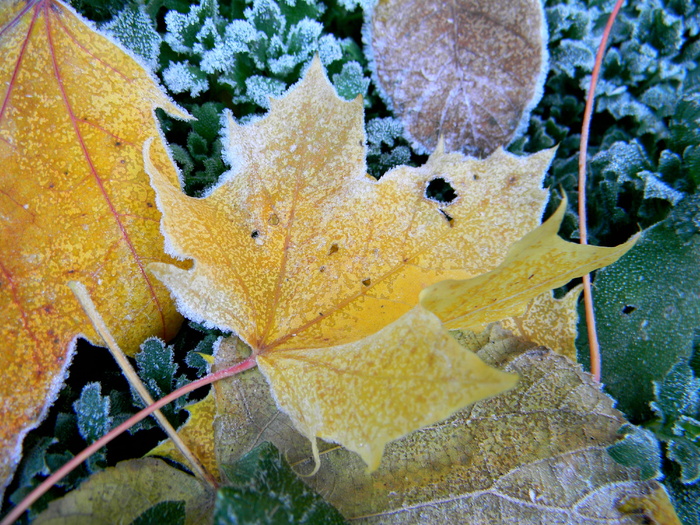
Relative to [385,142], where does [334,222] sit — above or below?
below

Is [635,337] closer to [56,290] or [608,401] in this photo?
[608,401]

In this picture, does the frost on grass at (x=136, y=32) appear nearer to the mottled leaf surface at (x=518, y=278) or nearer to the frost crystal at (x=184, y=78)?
the frost crystal at (x=184, y=78)

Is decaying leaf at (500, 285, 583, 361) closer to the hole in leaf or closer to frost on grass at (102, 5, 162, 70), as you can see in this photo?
the hole in leaf

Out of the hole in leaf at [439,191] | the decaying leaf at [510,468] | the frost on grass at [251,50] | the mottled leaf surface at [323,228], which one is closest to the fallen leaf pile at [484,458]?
the decaying leaf at [510,468]

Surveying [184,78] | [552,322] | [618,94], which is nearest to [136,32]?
[184,78]

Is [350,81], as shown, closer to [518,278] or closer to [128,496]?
[518,278]

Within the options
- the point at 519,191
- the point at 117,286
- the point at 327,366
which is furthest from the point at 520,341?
the point at 117,286

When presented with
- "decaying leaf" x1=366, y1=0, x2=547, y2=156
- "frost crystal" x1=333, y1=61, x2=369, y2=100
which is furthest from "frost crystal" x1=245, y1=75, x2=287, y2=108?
"decaying leaf" x1=366, y1=0, x2=547, y2=156
